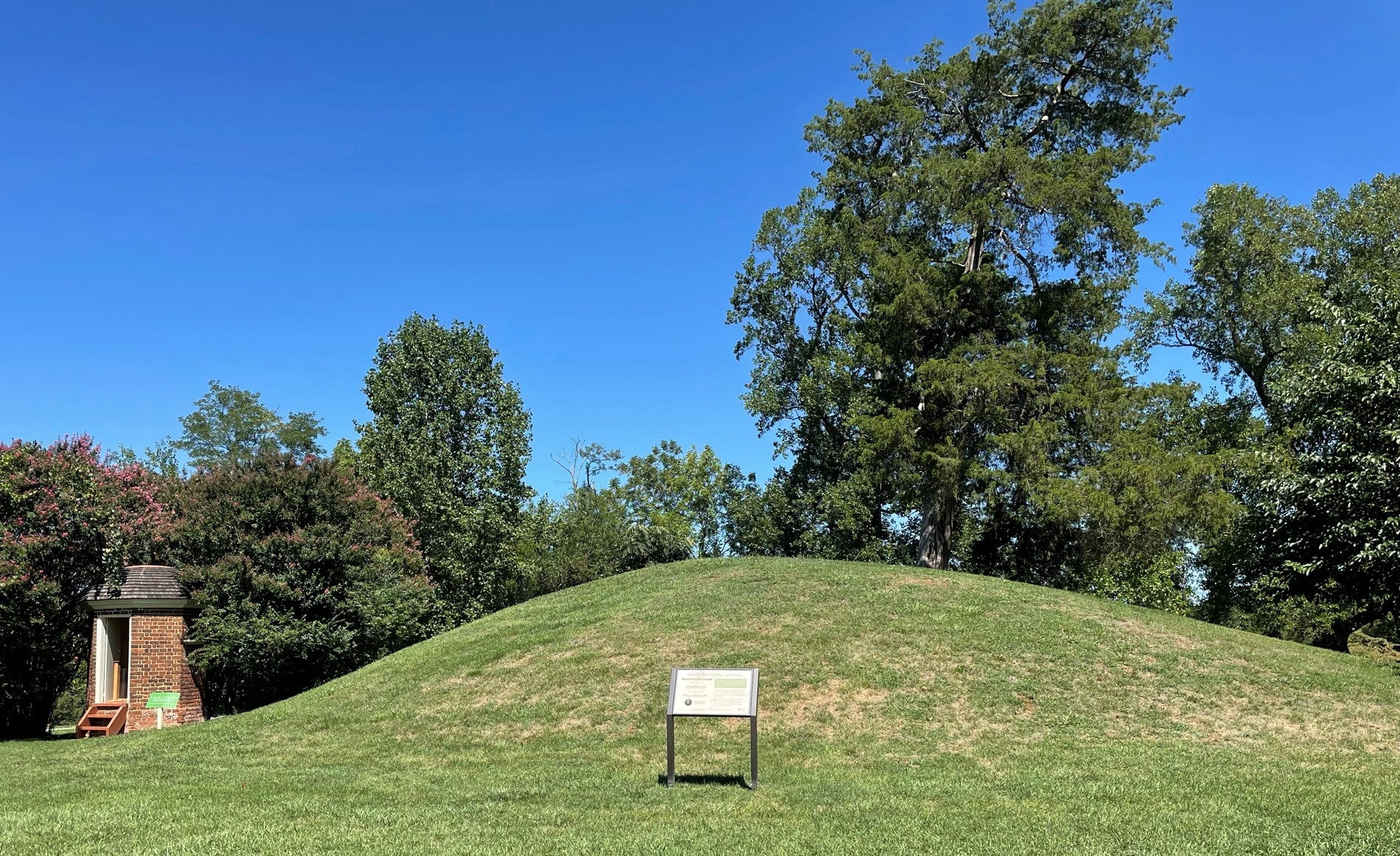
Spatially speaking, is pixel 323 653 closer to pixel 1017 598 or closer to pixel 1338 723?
pixel 1017 598

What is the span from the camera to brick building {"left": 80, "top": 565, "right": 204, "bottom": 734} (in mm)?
19547

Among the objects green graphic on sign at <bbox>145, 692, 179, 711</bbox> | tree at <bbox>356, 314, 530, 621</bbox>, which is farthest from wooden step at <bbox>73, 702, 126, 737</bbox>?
tree at <bbox>356, 314, 530, 621</bbox>

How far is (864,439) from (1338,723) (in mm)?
15559

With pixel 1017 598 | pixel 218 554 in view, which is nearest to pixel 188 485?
pixel 218 554

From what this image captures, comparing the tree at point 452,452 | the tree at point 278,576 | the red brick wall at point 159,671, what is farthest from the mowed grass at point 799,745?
the tree at point 452,452

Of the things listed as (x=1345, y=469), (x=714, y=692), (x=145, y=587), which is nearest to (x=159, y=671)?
(x=145, y=587)

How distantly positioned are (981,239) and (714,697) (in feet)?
75.0

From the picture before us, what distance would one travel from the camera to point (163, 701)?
1795 cm

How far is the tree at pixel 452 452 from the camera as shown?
1288 inches

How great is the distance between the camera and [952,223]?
2988cm

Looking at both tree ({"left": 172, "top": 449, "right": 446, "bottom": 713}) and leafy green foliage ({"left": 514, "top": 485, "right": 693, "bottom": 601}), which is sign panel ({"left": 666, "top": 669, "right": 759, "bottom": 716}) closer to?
tree ({"left": 172, "top": 449, "right": 446, "bottom": 713})

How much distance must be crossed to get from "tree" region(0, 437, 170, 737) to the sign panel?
14.7 metres

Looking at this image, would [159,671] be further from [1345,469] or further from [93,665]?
[1345,469]

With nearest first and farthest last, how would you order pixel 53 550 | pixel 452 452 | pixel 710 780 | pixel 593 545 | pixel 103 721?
pixel 710 780, pixel 103 721, pixel 53 550, pixel 452 452, pixel 593 545
